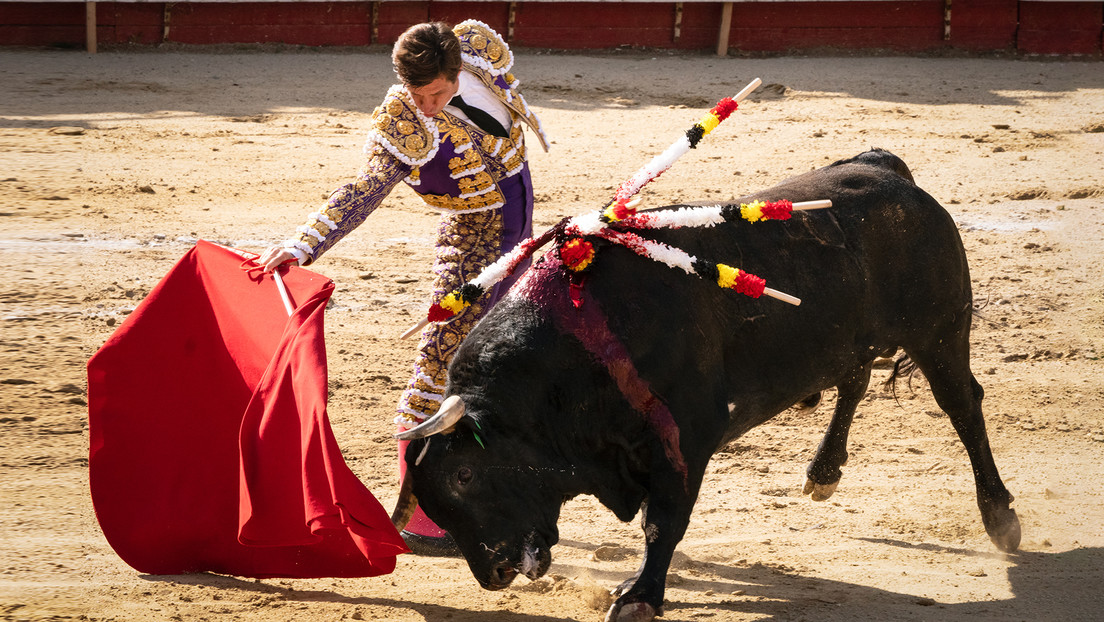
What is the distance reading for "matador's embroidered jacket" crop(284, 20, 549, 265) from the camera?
3658 millimetres

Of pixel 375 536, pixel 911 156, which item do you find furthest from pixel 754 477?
pixel 911 156

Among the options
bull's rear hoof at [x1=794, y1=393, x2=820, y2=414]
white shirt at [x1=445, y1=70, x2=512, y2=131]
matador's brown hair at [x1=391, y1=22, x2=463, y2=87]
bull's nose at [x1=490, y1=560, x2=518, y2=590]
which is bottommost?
bull's nose at [x1=490, y1=560, x2=518, y2=590]

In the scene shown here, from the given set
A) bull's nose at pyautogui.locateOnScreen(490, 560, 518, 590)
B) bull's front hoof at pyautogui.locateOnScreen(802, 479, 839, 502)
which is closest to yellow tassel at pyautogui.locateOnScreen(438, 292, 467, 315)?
bull's nose at pyautogui.locateOnScreen(490, 560, 518, 590)

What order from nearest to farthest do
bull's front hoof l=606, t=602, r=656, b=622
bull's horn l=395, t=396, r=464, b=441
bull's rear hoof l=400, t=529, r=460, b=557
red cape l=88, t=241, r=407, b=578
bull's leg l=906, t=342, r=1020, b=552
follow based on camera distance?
1. bull's horn l=395, t=396, r=464, b=441
2. bull's front hoof l=606, t=602, r=656, b=622
3. red cape l=88, t=241, r=407, b=578
4. bull's rear hoof l=400, t=529, r=460, b=557
5. bull's leg l=906, t=342, r=1020, b=552

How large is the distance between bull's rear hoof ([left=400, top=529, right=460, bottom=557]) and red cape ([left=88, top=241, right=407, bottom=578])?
541mm

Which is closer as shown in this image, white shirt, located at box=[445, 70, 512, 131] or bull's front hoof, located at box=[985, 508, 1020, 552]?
white shirt, located at box=[445, 70, 512, 131]

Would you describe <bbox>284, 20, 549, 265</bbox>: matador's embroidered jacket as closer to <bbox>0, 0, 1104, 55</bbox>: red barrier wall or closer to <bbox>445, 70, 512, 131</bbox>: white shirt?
<bbox>445, 70, 512, 131</bbox>: white shirt

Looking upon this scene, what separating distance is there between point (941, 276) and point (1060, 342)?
2.35m

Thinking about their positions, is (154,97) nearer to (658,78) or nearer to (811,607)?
(658,78)

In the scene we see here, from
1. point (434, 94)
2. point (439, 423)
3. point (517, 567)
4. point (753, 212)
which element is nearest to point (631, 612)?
point (517, 567)

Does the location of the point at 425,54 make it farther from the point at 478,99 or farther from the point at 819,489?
the point at 819,489

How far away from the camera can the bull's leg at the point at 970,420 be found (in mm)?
4141

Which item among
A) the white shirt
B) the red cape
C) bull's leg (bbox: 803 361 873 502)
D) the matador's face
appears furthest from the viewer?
bull's leg (bbox: 803 361 873 502)

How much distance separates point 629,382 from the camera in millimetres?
3293
